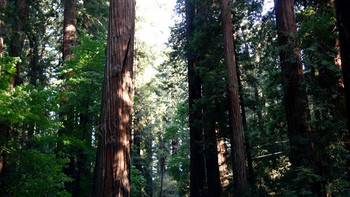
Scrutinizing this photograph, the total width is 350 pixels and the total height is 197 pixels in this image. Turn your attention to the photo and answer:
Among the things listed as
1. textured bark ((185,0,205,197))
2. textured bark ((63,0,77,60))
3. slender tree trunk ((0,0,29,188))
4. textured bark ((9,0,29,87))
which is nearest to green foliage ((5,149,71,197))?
slender tree trunk ((0,0,29,188))

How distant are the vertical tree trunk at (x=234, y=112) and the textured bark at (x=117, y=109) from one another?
533 centimetres

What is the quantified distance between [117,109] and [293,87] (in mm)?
5884

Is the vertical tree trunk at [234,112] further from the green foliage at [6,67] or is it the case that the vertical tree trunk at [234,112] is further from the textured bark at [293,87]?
the green foliage at [6,67]

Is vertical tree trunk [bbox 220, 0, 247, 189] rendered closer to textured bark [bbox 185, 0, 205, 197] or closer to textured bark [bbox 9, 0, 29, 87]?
textured bark [bbox 185, 0, 205, 197]

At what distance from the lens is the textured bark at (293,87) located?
26.4 ft

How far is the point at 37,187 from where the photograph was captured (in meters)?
7.46

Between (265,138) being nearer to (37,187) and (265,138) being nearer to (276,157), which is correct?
(276,157)

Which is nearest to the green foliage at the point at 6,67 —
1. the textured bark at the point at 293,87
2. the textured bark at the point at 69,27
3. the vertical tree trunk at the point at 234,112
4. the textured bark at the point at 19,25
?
the textured bark at the point at 19,25

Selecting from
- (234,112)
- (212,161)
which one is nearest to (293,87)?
(234,112)

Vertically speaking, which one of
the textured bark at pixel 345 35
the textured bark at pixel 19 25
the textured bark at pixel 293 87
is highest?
the textured bark at pixel 19 25

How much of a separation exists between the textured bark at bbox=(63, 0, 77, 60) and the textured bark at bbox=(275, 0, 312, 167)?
29.0 ft

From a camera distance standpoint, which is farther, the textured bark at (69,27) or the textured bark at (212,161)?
the textured bark at (69,27)

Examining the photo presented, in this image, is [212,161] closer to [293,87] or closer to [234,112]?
[234,112]

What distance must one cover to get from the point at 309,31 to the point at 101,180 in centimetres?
655
